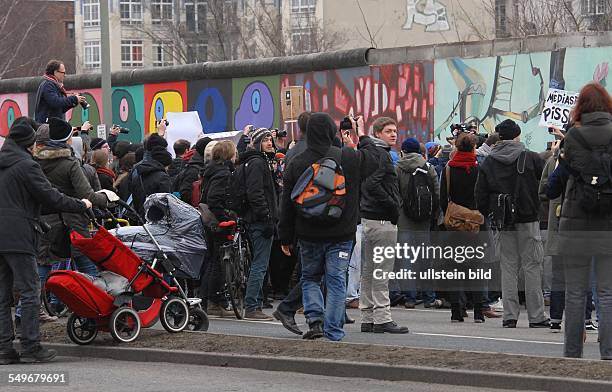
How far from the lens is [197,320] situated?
48.1 feet

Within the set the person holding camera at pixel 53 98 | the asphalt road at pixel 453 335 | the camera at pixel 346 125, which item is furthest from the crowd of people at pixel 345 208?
the person holding camera at pixel 53 98

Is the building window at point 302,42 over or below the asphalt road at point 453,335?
over

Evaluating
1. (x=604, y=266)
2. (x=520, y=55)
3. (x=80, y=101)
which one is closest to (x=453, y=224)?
(x=80, y=101)

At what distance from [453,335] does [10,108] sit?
20.4m

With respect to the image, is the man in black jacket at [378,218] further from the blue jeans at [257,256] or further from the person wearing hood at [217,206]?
the person wearing hood at [217,206]

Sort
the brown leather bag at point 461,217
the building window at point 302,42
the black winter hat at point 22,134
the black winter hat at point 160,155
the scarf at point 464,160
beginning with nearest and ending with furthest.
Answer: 1. the black winter hat at point 22,134
2. the brown leather bag at point 461,217
3. the scarf at point 464,160
4. the black winter hat at point 160,155
5. the building window at point 302,42

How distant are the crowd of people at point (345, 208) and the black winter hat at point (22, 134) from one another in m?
A: 0.01

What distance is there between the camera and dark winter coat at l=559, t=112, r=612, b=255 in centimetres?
1176

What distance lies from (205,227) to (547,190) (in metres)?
5.23

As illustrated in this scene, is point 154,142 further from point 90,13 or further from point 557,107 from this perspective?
point 90,13

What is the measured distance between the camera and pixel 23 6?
9138cm

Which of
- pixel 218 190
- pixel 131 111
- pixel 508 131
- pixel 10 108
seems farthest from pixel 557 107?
pixel 10 108

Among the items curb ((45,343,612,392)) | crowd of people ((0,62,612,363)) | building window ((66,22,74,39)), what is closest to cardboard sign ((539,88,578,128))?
crowd of people ((0,62,612,363))

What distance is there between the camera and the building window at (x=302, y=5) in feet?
306
